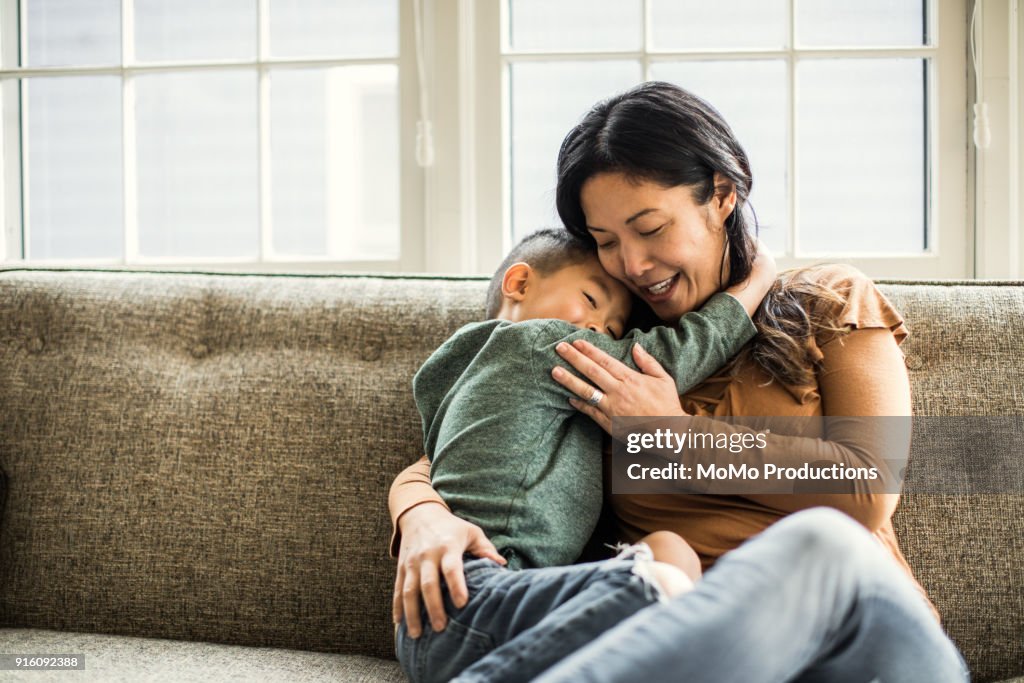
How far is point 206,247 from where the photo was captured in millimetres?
2061

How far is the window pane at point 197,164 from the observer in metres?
2.04

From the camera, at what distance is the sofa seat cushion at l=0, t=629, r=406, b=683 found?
3.69 feet

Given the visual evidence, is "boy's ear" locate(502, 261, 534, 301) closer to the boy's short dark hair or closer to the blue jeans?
the boy's short dark hair

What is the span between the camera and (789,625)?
73 centimetres

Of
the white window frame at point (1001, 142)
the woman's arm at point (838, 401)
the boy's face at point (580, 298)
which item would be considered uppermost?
the white window frame at point (1001, 142)

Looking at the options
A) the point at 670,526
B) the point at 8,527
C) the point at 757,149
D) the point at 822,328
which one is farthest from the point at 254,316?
the point at 757,149

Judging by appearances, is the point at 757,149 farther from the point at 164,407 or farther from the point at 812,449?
the point at 164,407

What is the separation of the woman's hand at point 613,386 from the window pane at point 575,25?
103cm

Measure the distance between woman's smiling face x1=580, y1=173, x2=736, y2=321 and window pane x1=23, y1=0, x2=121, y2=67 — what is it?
4.68 ft

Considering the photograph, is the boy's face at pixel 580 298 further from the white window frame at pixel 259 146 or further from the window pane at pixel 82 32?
the window pane at pixel 82 32

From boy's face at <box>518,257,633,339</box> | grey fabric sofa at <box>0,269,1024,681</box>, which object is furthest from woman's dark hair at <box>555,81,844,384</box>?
grey fabric sofa at <box>0,269,1024,681</box>

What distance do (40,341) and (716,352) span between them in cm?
115

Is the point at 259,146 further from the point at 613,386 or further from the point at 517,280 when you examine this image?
the point at 613,386

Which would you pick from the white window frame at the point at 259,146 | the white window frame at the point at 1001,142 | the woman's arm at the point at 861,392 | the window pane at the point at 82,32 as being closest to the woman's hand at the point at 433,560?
the woman's arm at the point at 861,392
